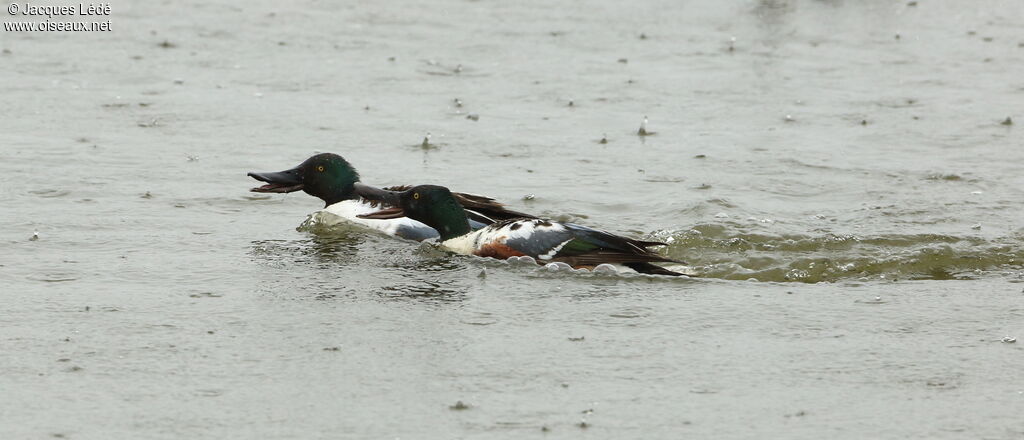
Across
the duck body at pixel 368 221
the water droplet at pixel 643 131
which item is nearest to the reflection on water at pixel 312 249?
the duck body at pixel 368 221

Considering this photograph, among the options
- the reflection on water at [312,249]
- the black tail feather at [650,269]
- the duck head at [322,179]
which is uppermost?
the duck head at [322,179]

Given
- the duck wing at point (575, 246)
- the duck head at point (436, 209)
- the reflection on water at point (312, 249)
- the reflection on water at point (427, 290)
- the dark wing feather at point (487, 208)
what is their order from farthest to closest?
the dark wing feather at point (487, 208) < the duck head at point (436, 209) < the reflection on water at point (312, 249) < the duck wing at point (575, 246) < the reflection on water at point (427, 290)

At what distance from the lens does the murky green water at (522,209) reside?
5.74 m

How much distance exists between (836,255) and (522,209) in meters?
2.09

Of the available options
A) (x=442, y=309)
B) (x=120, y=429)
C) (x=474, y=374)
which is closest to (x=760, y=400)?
(x=474, y=374)

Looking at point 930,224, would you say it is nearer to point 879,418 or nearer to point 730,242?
point 730,242

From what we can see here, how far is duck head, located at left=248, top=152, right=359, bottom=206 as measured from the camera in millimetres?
9281

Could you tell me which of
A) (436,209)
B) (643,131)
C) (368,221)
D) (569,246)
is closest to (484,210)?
(436,209)

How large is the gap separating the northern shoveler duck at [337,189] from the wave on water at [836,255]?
1.29 metres

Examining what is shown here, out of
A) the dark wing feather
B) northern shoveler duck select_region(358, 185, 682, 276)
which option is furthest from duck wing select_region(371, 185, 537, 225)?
northern shoveler duck select_region(358, 185, 682, 276)

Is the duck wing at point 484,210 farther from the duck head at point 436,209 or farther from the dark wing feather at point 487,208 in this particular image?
the duck head at point 436,209

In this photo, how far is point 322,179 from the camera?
932 centimetres

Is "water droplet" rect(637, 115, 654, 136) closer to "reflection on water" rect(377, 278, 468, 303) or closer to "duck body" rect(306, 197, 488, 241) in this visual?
"duck body" rect(306, 197, 488, 241)

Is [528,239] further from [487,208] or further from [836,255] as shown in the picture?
[836,255]
